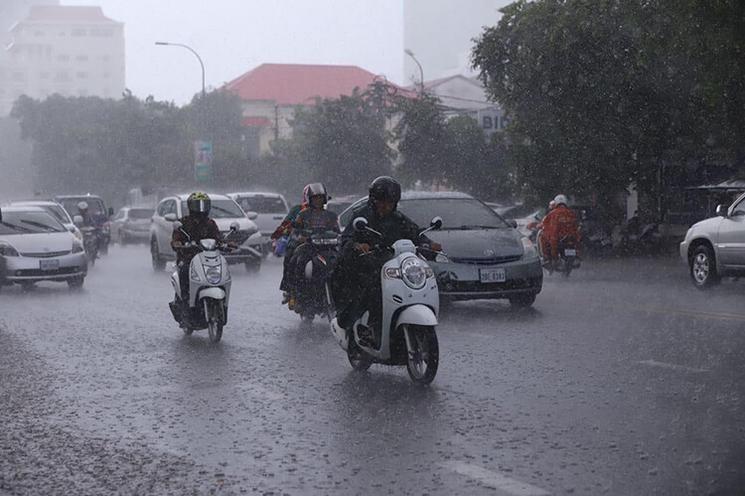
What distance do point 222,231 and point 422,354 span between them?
1848cm

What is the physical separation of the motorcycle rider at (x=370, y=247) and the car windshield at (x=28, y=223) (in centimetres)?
1365

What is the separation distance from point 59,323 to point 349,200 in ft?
68.4

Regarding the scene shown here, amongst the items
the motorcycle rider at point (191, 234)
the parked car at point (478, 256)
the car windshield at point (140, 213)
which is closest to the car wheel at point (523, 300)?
the parked car at point (478, 256)

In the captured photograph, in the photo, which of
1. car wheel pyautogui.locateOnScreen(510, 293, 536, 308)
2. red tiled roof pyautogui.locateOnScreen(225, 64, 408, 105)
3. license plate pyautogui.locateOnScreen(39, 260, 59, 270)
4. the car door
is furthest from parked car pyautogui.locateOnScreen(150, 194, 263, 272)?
red tiled roof pyautogui.locateOnScreen(225, 64, 408, 105)

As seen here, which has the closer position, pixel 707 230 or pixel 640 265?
pixel 707 230

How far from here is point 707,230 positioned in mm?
19312

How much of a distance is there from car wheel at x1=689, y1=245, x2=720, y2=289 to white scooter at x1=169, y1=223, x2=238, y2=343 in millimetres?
8857

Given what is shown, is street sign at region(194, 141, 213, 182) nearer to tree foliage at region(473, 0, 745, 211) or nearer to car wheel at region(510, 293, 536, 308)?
tree foliage at region(473, 0, 745, 211)

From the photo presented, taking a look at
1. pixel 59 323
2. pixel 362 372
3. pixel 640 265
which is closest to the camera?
pixel 362 372

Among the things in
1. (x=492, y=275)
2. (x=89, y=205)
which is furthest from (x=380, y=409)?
(x=89, y=205)

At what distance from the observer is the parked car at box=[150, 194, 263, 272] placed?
27.2 metres

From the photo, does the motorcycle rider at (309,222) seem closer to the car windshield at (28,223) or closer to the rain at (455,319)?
the rain at (455,319)

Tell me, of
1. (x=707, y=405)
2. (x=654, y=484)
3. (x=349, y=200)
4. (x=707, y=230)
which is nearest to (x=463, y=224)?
(x=707, y=230)

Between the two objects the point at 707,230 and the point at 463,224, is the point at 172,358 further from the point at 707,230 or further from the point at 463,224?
the point at 707,230
